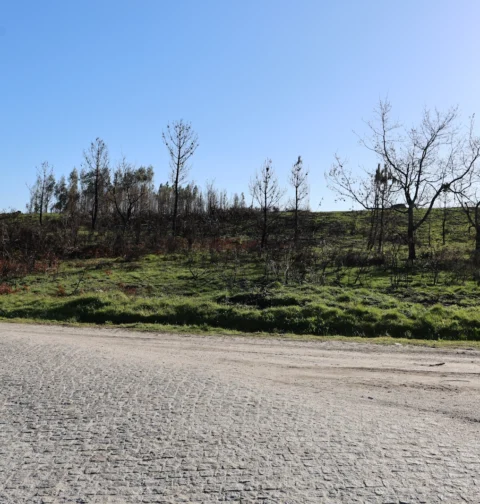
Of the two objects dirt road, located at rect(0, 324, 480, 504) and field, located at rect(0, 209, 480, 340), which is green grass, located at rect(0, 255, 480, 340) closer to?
field, located at rect(0, 209, 480, 340)

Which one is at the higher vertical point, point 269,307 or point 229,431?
point 269,307

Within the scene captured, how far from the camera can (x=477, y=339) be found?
38.7 ft

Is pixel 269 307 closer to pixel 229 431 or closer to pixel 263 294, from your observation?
pixel 263 294

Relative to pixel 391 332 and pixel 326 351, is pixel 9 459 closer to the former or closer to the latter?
pixel 326 351

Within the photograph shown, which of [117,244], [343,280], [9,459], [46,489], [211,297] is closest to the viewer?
[46,489]

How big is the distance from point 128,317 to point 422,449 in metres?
11.0

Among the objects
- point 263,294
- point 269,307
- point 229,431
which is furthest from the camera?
point 263,294

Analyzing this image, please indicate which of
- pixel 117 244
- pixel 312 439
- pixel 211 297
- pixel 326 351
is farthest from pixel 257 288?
pixel 117 244

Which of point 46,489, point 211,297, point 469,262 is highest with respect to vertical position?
point 469,262

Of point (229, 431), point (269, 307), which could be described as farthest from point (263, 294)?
point (229, 431)

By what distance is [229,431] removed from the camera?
4.43m

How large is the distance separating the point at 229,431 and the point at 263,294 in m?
11.0

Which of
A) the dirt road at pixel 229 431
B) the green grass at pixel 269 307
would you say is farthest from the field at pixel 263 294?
the dirt road at pixel 229 431

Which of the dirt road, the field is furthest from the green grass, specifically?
the dirt road
